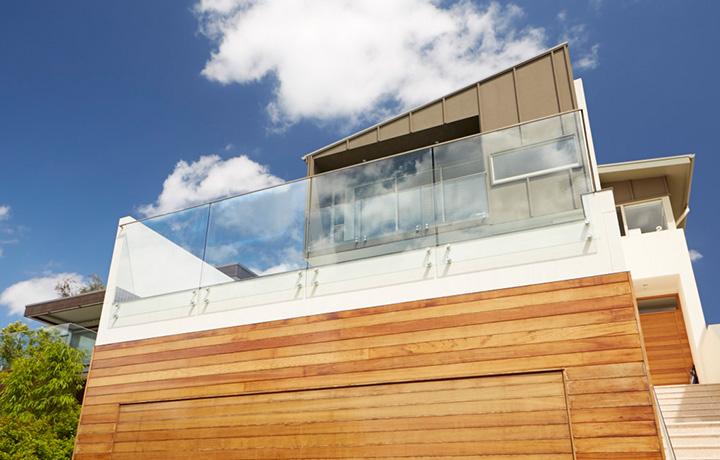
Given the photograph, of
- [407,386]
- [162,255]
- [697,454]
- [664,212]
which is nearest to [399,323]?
[407,386]

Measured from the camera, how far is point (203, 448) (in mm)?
5723

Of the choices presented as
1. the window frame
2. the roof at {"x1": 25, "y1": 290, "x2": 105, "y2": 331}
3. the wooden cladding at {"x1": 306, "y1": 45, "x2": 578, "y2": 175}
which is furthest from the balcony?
the roof at {"x1": 25, "y1": 290, "x2": 105, "y2": 331}

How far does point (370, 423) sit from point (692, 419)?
405 centimetres

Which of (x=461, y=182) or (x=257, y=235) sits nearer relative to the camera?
(x=461, y=182)

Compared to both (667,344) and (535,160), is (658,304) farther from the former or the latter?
(535,160)

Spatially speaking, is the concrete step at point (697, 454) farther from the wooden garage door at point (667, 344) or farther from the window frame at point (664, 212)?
the window frame at point (664, 212)

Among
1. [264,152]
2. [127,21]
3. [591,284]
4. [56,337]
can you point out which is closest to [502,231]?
[591,284]

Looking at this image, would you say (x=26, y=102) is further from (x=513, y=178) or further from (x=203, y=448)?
(x=513, y=178)

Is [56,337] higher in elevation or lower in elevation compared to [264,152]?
lower

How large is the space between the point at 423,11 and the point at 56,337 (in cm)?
936

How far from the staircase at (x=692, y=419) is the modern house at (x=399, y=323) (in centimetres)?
3

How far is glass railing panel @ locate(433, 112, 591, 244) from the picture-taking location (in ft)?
17.5

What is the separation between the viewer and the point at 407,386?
16.6ft

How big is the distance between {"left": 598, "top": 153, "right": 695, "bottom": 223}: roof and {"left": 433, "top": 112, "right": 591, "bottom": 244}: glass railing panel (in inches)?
280
